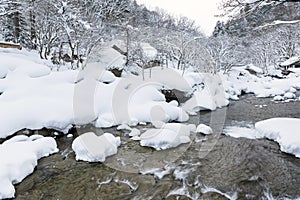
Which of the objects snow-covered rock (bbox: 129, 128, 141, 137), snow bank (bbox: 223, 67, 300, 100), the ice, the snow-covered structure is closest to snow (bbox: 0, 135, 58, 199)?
snow-covered rock (bbox: 129, 128, 141, 137)

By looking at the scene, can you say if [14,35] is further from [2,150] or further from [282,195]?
[282,195]

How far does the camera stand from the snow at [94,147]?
18.6 feet

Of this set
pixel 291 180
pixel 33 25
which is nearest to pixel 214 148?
pixel 291 180

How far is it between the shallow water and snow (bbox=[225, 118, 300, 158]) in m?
0.23

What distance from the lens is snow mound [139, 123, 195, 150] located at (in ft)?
21.4

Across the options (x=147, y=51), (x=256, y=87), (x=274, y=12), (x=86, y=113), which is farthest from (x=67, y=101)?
(x=256, y=87)

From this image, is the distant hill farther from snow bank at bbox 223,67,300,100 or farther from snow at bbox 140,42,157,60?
snow at bbox 140,42,157,60

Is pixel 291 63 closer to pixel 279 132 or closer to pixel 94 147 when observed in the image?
pixel 279 132

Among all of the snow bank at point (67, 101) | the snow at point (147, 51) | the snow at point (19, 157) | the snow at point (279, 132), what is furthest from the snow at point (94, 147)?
the snow at point (147, 51)

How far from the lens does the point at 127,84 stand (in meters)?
11.2

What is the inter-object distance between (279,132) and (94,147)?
16.7 ft

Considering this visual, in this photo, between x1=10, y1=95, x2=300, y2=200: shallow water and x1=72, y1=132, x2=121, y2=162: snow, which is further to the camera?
x1=72, y1=132, x2=121, y2=162: snow

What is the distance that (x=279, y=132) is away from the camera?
7.00m

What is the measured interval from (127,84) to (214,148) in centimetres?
579
